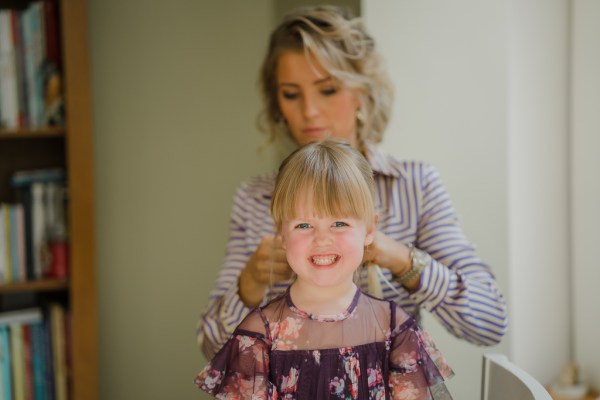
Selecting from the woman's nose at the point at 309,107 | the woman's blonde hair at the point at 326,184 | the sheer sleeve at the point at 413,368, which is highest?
the woman's nose at the point at 309,107

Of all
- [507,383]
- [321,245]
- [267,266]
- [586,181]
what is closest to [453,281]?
[507,383]

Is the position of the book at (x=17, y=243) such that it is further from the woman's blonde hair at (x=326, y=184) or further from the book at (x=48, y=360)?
the woman's blonde hair at (x=326, y=184)

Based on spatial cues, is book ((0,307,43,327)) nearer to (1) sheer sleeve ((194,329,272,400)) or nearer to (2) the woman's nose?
(2) the woman's nose

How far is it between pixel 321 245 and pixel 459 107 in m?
1.09

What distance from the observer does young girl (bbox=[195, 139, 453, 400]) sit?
93cm

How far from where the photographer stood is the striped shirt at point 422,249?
133cm

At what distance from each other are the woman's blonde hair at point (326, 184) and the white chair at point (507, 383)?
0.34 m

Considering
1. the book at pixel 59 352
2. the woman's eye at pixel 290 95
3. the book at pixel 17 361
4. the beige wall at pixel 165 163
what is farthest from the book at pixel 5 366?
the woman's eye at pixel 290 95

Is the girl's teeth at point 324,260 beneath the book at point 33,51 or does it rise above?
beneath

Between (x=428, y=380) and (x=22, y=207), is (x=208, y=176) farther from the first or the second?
(x=428, y=380)

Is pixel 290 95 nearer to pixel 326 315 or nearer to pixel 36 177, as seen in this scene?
pixel 326 315

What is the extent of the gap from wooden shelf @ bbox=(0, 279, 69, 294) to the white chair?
49.5 inches

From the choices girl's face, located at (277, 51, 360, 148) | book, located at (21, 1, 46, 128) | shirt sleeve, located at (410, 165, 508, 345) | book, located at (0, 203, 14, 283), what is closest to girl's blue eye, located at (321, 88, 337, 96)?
girl's face, located at (277, 51, 360, 148)

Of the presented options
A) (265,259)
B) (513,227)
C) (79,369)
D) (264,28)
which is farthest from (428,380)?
(264,28)
